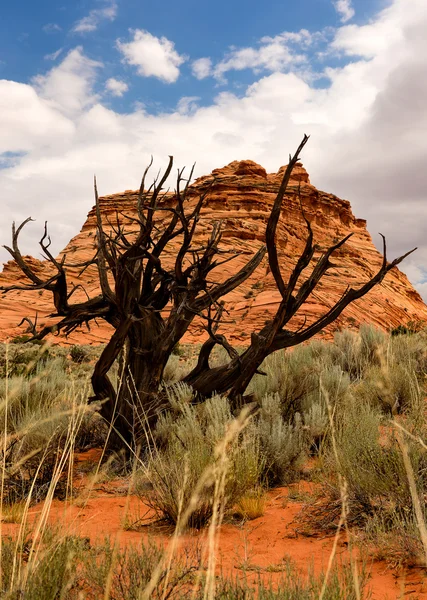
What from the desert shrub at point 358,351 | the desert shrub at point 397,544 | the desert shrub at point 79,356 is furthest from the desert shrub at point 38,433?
the desert shrub at point 79,356

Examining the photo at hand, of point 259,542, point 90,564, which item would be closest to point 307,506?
point 259,542

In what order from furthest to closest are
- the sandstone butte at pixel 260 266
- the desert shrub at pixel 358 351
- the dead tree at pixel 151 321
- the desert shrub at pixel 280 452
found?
1. the sandstone butte at pixel 260 266
2. the desert shrub at pixel 358 351
3. the dead tree at pixel 151 321
4. the desert shrub at pixel 280 452

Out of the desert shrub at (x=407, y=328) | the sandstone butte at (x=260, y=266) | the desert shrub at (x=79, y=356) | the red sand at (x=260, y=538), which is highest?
the sandstone butte at (x=260, y=266)

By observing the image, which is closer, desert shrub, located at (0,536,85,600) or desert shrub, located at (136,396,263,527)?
desert shrub, located at (0,536,85,600)

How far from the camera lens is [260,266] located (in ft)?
116

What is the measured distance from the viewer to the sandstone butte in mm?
24047

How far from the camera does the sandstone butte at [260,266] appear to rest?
24047 mm

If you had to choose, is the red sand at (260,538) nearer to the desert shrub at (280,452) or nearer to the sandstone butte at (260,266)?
the desert shrub at (280,452)

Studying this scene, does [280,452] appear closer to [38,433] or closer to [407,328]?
[38,433]

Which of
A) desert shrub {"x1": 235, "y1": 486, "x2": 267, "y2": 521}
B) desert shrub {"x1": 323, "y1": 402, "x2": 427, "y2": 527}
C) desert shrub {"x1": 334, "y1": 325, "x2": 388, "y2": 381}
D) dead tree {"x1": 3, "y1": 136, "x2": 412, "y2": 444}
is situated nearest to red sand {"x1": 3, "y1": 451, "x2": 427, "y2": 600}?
desert shrub {"x1": 235, "y1": 486, "x2": 267, "y2": 521}

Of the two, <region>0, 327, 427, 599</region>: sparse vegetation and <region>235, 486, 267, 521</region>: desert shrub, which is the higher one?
<region>0, 327, 427, 599</region>: sparse vegetation

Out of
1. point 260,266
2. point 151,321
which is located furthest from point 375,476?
point 260,266

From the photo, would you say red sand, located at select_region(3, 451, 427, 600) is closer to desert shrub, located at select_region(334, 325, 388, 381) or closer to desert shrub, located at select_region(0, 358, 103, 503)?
desert shrub, located at select_region(0, 358, 103, 503)

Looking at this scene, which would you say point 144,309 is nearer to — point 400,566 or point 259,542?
point 259,542
